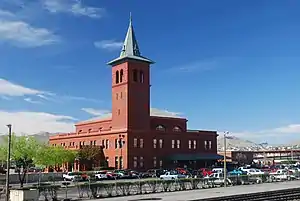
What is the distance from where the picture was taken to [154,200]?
118 ft

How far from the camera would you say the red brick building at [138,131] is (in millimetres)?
93812

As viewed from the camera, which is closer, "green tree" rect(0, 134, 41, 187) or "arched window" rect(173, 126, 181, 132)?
"green tree" rect(0, 134, 41, 187)

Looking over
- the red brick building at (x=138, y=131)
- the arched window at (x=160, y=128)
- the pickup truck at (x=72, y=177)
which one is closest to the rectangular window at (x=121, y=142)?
the red brick building at (x=138, y=131)

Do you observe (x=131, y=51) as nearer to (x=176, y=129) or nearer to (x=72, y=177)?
(x=176, y=129)

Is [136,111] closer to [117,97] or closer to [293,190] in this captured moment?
[117,97]

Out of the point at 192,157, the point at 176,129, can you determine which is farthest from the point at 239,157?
the point at 176,129

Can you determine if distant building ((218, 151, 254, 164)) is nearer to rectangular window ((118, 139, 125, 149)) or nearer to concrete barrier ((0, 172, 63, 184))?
rectangular window ((118, 139, 125, 149))

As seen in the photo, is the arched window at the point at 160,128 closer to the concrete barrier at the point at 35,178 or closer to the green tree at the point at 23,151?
the concrete barrier at the point at 35,178

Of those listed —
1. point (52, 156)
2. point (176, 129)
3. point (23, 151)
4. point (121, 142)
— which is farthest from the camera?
point (176, 129)

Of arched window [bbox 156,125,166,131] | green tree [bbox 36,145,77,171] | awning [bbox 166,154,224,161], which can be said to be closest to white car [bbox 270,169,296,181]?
awning [bbox 166,154,224,161]

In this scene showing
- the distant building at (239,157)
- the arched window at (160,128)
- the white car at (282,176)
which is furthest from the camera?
the distant building at (239,157)

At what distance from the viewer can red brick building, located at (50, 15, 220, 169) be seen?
Answer: 93812mm

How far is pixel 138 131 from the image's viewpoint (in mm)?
94438

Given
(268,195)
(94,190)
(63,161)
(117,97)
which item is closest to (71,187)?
(94,190)
